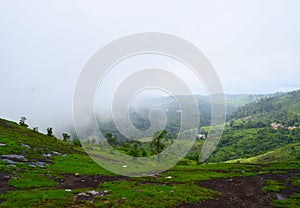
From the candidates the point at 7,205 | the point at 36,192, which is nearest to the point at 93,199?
the point at 36,192

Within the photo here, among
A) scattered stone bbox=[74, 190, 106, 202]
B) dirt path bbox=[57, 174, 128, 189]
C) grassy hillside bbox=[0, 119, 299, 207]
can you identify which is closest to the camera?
grassy hillside bbox=[0, 119, 299, 207]

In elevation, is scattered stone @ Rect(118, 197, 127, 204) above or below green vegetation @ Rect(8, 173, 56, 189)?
below

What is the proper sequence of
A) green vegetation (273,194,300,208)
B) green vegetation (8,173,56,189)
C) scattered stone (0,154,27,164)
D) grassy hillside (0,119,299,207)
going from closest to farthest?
grassy hillside (0,119,299,207) → green vegetation (8,173,56,189) → green vegetation (273,194,300,208) → scattered stone (0,154,27,164)

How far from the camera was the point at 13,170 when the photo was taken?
3472cm

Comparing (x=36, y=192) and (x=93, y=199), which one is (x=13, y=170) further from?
(x=93, y=199)

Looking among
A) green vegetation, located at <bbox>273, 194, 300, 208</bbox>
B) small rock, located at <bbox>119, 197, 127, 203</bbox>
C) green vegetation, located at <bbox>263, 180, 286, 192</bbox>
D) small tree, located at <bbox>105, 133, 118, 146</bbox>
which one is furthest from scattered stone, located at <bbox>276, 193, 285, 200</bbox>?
small tree, located at <bbox>105, 133, 118, 146</bbox>

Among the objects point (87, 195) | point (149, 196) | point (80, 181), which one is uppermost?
point (80, 181)

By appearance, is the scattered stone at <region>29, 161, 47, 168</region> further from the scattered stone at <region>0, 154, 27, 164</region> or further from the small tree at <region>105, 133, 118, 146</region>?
the small tree at <region>105, 133, 118, 146</region>

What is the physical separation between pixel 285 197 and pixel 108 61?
29.8 meters

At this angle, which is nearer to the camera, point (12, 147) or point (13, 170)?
point (13, 170)

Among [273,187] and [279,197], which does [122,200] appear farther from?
[273,187]

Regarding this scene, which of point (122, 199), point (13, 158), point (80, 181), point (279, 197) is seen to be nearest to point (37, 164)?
point (13, 158)

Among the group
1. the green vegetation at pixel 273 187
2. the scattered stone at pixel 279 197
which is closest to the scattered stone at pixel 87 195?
the scattered stone at pixel 279 197

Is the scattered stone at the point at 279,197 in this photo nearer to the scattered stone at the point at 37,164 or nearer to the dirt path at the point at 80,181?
the dirt path at the point at 80,181
